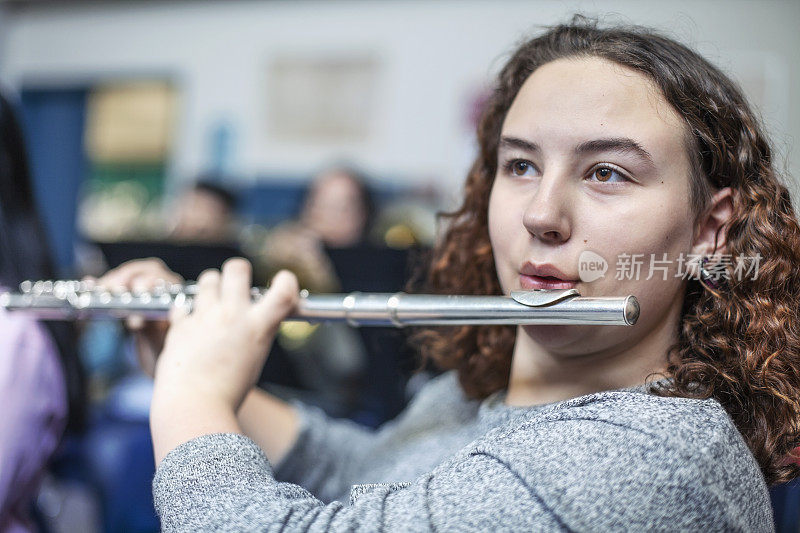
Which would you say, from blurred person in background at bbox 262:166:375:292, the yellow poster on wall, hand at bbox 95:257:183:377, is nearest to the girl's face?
hand at bbox 95:257:183:377

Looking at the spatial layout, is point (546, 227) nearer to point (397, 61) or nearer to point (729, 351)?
point (729, 351)

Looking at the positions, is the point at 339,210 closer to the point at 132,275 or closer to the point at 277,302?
the point at 132,275

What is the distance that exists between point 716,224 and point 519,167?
23 centimetres

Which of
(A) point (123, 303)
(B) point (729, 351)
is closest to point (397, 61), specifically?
(A) point (123, 303)

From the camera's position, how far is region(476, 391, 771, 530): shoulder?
61cm

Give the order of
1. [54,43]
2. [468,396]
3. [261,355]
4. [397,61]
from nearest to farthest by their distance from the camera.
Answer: [261,355], [468,396], [397,61], [54,43]

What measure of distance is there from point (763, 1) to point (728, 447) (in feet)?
11.9

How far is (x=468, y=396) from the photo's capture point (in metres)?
1.06

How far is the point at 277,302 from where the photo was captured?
2.97 ft

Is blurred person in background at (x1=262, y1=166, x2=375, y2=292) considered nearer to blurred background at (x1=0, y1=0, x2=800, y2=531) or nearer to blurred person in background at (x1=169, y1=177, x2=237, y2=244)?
blurred background at (x1=0, y1=0, x2=800, y2=531)

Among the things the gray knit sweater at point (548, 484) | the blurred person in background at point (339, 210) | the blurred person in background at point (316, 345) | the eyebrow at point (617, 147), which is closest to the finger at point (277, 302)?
the gray knit sweater at point (548, 484)

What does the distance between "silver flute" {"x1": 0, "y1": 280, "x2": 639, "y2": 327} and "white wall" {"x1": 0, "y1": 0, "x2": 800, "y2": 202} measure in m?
2.81

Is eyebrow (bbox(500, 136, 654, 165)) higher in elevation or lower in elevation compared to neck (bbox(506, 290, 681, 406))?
higher

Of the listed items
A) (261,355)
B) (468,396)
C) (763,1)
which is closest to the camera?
(261,355)
